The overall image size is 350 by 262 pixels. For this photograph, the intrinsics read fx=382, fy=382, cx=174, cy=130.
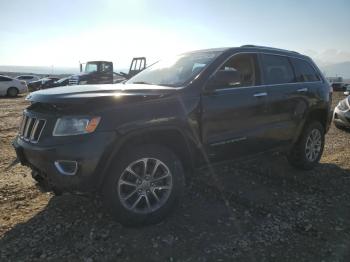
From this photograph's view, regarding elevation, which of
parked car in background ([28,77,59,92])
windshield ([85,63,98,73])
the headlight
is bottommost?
parked car in background ([28,77,59,92])

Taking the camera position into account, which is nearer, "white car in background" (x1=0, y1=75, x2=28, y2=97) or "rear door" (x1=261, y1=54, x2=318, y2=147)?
→ "rear door" (x1=261, y1=54, x2=318, y2=147)

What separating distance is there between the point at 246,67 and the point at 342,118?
618 centimetres

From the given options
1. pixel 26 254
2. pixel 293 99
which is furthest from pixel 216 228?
pixel 293 99

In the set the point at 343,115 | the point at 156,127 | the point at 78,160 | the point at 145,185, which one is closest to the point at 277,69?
the point at 156,127

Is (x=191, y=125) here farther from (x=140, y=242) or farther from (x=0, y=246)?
(x=0, y=246)

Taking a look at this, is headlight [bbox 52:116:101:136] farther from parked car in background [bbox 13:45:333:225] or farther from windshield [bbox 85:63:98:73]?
windshield [bbox 85:63:98:73]

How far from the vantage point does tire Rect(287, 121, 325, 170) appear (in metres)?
6.01

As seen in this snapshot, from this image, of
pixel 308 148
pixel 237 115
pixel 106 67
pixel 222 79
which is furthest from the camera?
pixel 106 67

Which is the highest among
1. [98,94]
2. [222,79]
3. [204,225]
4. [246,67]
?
[246,67]

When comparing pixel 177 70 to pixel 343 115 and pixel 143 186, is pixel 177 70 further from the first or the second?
pixel 343 115

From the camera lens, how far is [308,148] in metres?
6.17

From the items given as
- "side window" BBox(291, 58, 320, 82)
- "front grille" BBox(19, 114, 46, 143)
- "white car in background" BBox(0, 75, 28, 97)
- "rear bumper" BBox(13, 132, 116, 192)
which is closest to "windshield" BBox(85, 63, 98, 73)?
"white car in background" BBox(0, 75, 28, 97)

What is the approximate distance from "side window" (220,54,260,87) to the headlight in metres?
1.99

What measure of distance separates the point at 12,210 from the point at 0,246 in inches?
33.3
